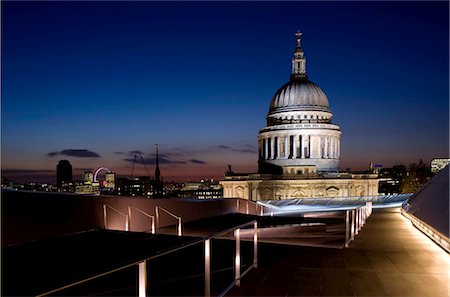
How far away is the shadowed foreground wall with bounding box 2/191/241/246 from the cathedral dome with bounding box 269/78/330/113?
296 feet

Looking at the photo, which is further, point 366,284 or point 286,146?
point 286,146

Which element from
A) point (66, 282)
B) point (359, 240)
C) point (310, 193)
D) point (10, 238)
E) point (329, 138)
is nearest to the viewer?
point (66, 282)

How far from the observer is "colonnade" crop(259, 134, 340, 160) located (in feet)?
324

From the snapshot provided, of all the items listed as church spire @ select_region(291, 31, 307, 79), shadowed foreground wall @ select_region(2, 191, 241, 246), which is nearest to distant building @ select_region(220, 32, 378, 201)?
church spire @ select_region(291, 31, 307, 79)

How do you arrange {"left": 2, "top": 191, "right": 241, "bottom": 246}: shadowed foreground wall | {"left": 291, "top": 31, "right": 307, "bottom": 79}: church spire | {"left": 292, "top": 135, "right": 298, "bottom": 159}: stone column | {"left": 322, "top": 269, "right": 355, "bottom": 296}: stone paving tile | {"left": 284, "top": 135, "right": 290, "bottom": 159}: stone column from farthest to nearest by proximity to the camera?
{"left": 291, "top": 31, "right": 307, "bottom": 79}: church spire
{"left": 284, "top": 135, "right": 290, "bottom": 159}: stone column
{"left": 292, "top": 135, "right": 298, "bottom": 159}: stone column
{"left": 2, "top": 191, "right": 241, "bottom": 246}: shadowed foreground wall
{"left": 322, "top": 269, "right": 355, "bottom": 296}: stone paving tile

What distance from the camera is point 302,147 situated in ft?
325

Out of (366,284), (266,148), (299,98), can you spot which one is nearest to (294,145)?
(266,148)

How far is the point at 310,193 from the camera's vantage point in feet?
281

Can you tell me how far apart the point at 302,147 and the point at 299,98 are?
48.7 ft

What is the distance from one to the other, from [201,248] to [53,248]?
612 centimetres

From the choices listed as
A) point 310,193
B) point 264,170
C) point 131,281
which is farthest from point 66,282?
point 264,170

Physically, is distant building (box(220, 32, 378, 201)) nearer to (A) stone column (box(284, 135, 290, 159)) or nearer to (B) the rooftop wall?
(A) stone column (box(284, 135, 290, 159))

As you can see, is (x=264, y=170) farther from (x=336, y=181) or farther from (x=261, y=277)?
(x=261, y=277)

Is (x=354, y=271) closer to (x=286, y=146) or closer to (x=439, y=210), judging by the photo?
(x=439, y=210)
